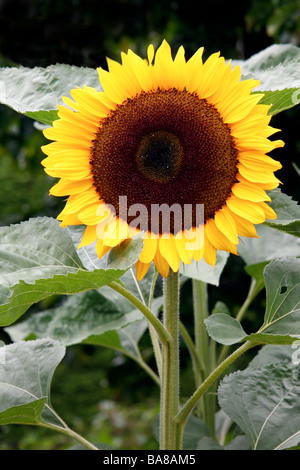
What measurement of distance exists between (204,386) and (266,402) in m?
0.07

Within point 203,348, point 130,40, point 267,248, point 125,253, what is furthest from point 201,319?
point 130,40

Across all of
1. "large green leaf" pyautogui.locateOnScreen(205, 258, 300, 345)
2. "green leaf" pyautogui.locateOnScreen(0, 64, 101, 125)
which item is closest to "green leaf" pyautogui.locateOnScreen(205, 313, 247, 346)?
"large green leaf" pyautogui.locateOnScreen(205, 258, 300, 345)

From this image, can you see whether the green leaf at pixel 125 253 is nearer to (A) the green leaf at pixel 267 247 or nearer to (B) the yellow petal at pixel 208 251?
(B) the yellow petal at pixel 208 251

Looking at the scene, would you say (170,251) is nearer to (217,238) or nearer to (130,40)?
(217,238)

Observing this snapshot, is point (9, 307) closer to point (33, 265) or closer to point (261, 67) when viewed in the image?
point (33, 265)

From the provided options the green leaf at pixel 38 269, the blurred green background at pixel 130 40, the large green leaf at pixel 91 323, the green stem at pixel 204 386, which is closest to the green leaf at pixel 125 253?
the green leaf at pixel 38 269

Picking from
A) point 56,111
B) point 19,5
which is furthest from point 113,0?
point 56,111

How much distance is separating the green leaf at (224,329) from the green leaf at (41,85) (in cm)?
22

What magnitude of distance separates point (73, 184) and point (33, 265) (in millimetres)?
75

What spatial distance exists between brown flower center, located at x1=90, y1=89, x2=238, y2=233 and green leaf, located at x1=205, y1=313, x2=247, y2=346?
0.26 ft

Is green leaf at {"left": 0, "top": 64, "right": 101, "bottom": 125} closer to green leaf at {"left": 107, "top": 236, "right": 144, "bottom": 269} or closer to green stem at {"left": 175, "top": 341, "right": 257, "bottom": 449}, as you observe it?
green leaf at {"left": 107, "top": 236, "right": 144, "bottom": 269}

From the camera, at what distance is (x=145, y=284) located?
62cm

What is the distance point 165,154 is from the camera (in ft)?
1.69

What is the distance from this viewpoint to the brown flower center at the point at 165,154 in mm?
494
